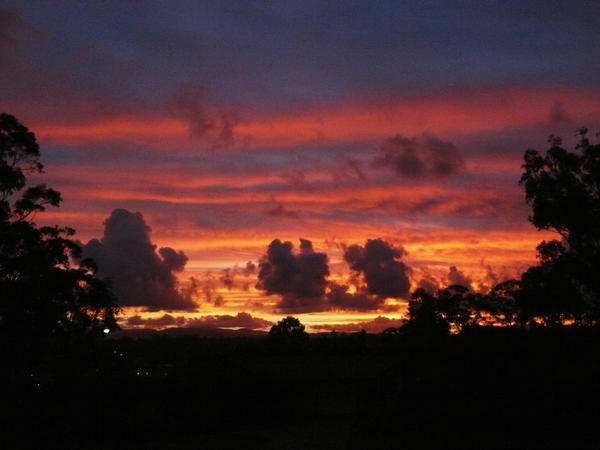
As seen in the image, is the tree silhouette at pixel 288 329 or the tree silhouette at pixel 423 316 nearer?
the tree silhouette at pixel 423 316

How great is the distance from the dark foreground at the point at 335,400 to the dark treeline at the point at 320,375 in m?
0.08

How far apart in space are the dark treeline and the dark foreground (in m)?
0.08

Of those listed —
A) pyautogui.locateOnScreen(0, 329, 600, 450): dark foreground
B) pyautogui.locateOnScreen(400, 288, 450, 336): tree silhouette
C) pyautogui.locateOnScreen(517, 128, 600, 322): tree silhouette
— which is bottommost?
pyautogui.locateOnScreen(0, 329, 600, 450): dark foreground

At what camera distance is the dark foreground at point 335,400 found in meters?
26.3

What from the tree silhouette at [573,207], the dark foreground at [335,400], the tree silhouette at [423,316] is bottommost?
the dark foreground at [335,400]

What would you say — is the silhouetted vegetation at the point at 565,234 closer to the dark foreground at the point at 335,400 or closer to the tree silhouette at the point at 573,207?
the tree silhouette at the point at 573,207

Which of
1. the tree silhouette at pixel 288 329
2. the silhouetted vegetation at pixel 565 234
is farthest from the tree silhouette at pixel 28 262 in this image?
the tree silhouette at pixel 288 329

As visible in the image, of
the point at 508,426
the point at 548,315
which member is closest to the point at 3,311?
the point at 508,426

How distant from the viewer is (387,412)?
94.6 feet

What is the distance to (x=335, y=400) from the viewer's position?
49.2 m

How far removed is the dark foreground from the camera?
26.3m

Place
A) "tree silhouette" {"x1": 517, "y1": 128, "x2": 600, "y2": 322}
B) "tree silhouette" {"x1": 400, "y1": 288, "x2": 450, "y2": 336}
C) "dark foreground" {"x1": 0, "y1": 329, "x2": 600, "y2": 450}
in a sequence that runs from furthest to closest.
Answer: "tree silhouette" {"x1": 400, "y1": 288, "x2": 450, "y2": 336} < "tree silhouette" {"x1": 517, "y1": 128, "x2": 600, "y2": 322} < "dark foreground" {"x1": 0, "y1": 329, "x2": 600, "y2": 450}

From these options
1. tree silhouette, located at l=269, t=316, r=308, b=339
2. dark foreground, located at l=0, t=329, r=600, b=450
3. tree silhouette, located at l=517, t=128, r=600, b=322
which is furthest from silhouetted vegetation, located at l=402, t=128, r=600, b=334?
tree silhouette, located at l=269, t=316, r=308, b=339

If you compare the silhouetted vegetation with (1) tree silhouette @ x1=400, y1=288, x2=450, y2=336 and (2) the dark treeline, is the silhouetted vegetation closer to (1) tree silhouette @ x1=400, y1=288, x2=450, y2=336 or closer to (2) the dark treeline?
(2) the dark treeline
